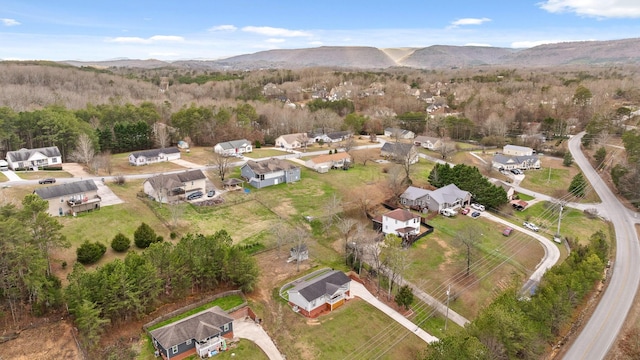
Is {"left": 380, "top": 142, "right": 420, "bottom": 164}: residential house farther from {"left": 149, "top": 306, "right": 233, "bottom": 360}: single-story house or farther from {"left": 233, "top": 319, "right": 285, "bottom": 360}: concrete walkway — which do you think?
{"left": 149, "top": 306, "right": 233, "bottom": 360}: single-story house

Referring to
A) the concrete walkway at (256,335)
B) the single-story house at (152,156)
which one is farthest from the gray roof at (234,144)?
the concrete walkway at (256,335)

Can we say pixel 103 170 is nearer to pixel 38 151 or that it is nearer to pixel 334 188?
pixel 38 151

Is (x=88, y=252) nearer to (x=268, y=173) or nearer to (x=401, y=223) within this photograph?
(x=268, y=173)

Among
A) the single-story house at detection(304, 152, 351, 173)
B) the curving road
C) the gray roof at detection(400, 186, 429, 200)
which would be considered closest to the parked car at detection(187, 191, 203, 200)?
the single-story house at detection(304, 152, 351, 173)

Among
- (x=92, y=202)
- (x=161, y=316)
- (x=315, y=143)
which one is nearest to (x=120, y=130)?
(x=92, y=202)

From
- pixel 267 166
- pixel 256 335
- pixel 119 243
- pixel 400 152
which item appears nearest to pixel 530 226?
pixel 400 152

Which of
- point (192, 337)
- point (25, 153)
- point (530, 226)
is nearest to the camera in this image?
point (192, 337)

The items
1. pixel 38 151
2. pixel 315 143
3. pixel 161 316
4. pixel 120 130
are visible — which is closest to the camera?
pixel 161 316
